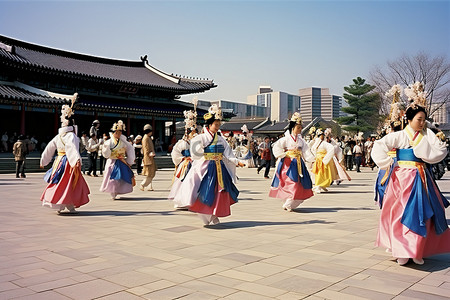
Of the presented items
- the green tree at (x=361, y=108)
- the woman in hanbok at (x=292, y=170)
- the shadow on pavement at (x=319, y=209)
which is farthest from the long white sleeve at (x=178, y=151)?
the green tree at (x=361, y=108)

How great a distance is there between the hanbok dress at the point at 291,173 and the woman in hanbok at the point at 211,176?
5.29 feet

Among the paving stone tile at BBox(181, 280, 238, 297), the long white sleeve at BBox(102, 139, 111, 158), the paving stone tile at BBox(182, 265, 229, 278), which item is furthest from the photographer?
the long white sleeve at BBox(102, 139, 111, 158)

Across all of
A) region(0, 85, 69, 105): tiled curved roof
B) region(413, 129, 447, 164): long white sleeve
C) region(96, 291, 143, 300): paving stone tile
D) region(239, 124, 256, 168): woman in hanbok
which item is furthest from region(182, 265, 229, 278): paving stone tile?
region(239, 124, 256, 168): woman in hanbok

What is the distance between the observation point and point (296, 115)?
29.7 feet

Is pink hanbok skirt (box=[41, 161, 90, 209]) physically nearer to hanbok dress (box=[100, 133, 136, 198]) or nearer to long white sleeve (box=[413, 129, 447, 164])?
hanbok dress (box=[100, 133, 136, 198])

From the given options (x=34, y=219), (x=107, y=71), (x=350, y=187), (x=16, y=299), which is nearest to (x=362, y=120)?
(x=107, y=71)

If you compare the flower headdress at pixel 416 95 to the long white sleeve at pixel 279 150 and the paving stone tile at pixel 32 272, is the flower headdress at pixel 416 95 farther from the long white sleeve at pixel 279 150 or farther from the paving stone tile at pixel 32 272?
the paving stone tile at pixel 32 272

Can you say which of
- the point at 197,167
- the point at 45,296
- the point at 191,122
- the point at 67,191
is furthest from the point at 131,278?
the point at 191,122

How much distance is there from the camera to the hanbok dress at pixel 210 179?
691 cm

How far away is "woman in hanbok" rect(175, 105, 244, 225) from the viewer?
6918 millimetres

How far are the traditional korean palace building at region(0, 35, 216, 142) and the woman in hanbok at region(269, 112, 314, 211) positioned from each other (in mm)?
16154

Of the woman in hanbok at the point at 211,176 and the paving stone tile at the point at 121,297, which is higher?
the woman in hanbok at the point at 211,176

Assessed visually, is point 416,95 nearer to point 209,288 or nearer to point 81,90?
point 209,288

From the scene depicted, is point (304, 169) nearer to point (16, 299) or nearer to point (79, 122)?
point (16, 299)
